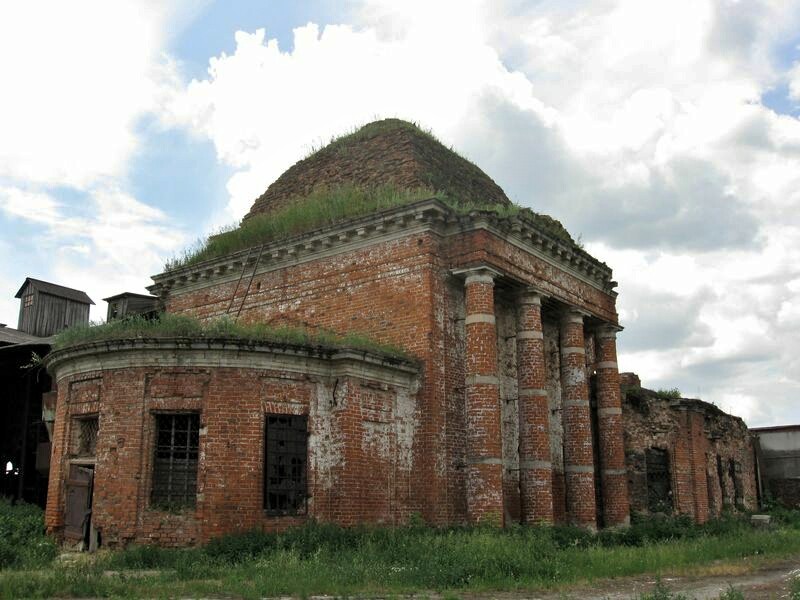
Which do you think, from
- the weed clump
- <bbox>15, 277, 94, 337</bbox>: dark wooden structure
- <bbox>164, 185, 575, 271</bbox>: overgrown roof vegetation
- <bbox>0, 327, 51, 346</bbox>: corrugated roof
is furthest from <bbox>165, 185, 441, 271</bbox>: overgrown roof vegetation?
<bbox>15, 277, 94, 337</bbox>: dark wooden structure

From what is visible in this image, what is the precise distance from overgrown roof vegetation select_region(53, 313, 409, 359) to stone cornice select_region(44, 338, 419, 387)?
0.31 feet

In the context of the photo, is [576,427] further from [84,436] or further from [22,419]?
[22,419]

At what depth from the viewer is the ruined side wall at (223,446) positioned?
1309 cm

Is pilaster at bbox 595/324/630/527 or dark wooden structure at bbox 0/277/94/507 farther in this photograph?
dark wooden structure at bbox 0/277/94/507

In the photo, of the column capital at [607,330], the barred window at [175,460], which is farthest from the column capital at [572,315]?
the barred window at [175,460]

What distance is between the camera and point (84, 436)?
1438cm

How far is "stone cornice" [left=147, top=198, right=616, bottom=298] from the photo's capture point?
16.4 metres

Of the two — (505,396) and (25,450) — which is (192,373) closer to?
(505,396)

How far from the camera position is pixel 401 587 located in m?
9.93

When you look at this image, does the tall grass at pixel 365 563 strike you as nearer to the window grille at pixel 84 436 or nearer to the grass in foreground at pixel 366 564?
the grass in foreground at pixel 366 564

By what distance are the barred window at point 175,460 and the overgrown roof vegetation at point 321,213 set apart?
20.0 ft

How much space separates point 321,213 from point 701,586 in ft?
37.9

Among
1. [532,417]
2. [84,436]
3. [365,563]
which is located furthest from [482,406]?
[84,436]

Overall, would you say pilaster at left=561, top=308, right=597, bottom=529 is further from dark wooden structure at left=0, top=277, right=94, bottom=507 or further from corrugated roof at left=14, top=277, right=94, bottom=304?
corrugated roof at left=14, top=277, right=94, bottom=304
